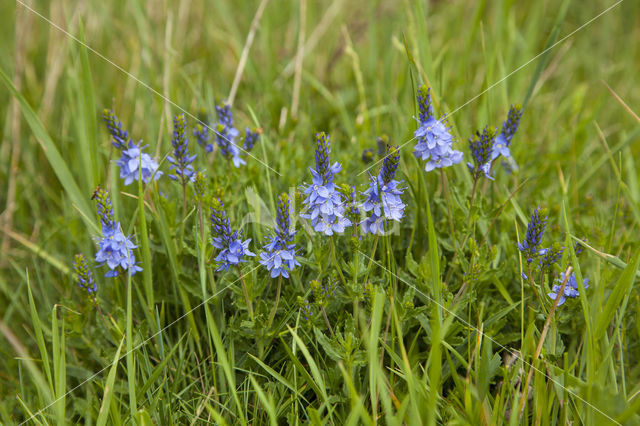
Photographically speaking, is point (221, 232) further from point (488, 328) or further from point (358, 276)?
point (488, 328)

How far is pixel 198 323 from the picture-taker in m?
2.44

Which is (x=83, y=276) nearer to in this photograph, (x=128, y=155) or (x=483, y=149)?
(x=128, y=155)

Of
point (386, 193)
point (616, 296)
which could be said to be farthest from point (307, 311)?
point (616, 296)

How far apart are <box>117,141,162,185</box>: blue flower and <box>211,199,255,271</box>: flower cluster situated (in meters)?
0.54

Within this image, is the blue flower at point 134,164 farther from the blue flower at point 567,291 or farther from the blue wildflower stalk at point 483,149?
the blue flower at point 567,291

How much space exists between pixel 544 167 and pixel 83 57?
275cm

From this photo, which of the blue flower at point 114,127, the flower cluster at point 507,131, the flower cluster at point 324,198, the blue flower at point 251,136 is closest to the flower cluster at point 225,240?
the flower cluster at point 324,198

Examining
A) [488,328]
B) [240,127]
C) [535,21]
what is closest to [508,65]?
[535,21]

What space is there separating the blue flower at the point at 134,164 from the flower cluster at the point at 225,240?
536mm

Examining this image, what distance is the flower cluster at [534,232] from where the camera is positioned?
199 centimetres

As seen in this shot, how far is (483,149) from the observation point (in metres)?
2.16

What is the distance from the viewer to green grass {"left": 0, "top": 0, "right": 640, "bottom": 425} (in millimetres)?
Answer: 1961

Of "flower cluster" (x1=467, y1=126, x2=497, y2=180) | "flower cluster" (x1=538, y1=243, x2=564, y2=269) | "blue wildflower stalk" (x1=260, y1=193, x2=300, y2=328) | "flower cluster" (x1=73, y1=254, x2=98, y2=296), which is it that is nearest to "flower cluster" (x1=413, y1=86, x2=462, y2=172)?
"flower cluster" (x1=467, y1=126, x2=497, y2=180)

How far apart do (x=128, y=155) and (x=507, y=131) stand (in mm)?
1661
